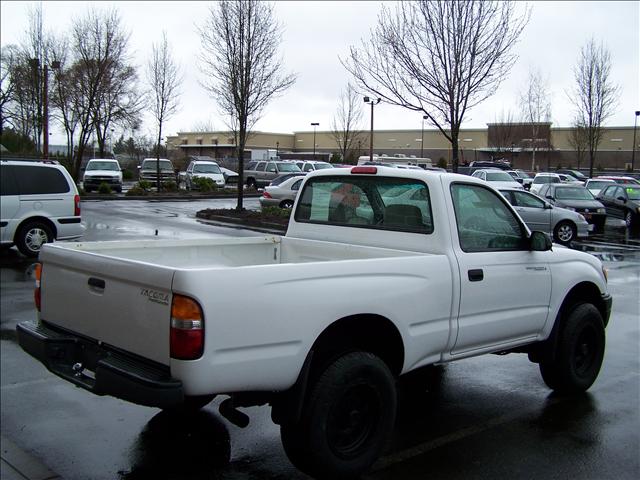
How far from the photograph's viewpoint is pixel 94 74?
105 feet

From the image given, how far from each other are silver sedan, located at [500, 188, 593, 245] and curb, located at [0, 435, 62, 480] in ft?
55.0

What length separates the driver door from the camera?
4.88 metres

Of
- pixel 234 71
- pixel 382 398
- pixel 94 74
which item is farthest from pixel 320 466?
pixel 94 74

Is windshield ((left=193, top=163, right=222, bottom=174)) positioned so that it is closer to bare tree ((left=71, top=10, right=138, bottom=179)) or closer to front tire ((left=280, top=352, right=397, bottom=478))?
bare tree ((left=71, top=10, right=138, bottom=179))

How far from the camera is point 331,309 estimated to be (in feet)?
12.9

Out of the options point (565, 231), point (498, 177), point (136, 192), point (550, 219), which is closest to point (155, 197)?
point (136, 192)

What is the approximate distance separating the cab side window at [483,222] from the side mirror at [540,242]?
10 centimetres

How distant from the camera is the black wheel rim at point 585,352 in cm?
595

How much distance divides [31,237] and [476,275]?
1086 centimetres

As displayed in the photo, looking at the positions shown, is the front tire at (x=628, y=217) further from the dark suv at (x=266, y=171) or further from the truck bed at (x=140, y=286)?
the truck bed at (x=140, y=286)

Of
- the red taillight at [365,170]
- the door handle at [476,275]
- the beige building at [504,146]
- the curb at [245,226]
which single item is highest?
the beige building at [504,146]

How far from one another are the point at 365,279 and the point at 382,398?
0.77 meters

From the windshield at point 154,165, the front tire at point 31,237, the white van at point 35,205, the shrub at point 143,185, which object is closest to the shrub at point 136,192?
the shrub at point 143,185

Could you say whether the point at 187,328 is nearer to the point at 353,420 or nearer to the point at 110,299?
the point at 110,299
